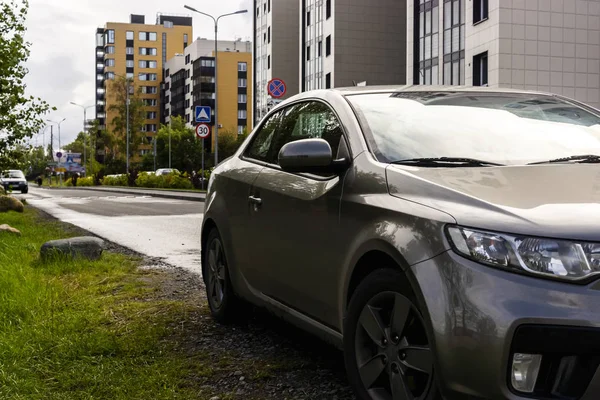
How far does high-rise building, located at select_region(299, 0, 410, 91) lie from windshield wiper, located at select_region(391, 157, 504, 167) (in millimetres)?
45388

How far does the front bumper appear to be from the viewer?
93.4 inches

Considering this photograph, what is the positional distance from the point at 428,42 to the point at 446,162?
1400 inches

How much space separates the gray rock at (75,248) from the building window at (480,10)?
2502 centimetres

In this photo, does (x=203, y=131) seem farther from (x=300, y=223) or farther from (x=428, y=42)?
(x=300, y=223)

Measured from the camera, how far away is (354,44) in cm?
5016

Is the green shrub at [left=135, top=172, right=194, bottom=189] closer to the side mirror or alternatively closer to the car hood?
the side mirror

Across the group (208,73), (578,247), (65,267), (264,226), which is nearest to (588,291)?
(578,247)

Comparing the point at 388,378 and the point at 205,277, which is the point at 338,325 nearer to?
the point at 388,378

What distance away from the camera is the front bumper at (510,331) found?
2373 millimetres

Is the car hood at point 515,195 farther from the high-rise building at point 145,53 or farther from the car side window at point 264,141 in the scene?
the high-rise building at point 145,53

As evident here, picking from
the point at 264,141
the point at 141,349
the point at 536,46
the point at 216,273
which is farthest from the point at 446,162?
the point at 536,46

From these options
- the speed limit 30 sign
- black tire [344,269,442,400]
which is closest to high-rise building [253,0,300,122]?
the speed limit 30 sign

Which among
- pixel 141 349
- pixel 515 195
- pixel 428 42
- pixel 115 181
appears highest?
pixel 428 42

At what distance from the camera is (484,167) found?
3.22 metres
